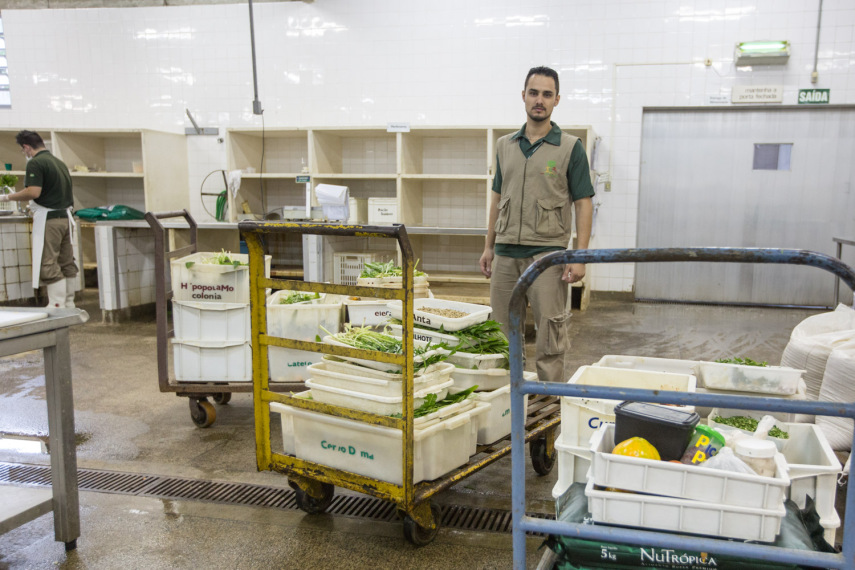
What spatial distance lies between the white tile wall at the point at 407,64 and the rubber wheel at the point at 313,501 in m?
5.10

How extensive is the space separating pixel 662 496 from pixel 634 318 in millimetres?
4921

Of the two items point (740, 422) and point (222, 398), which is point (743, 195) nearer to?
point (740, 422)

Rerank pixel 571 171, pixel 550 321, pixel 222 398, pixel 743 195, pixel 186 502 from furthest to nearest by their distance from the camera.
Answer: pixel 743 195, pixel 222 398, pixel 571 171, pixel 550 321, pixel 186 502

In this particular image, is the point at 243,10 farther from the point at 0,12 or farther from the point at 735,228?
the point at 735,228

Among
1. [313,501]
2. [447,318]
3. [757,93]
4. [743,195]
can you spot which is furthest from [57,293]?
[757,93]

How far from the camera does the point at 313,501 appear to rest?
8.09 ft

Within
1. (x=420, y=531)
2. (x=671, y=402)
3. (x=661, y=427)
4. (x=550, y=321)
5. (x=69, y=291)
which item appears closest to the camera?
(x=671, y=402)

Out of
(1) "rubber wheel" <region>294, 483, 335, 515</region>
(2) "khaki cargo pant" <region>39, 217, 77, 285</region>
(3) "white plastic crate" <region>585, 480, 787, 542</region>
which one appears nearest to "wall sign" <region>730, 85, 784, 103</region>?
(1) "rubber wheel" <region>294, 483, 335, 515</region>

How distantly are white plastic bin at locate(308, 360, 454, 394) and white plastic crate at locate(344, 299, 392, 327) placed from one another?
1128 millimetres

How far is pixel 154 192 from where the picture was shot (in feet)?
22.4

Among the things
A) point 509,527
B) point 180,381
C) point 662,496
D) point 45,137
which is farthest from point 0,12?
point 662,496

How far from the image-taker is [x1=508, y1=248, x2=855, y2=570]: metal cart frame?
1.28 meters

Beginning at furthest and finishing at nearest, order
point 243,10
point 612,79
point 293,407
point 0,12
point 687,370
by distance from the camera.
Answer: point 0,12
point 243,10
point 612,79
point 687,370
point 293,407

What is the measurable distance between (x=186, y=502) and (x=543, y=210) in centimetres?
198
